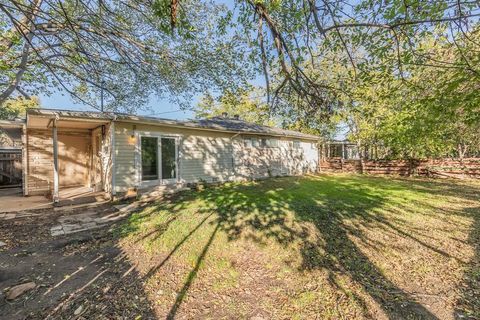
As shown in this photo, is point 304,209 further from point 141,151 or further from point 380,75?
point 141,151

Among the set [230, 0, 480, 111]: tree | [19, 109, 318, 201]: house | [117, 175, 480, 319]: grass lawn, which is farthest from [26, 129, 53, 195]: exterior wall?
[230, 0, 480, 111]: tree


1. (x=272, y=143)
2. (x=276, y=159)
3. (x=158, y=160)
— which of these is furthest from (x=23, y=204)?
(x=276, y=159)

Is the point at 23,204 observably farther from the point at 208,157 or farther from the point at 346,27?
the point at 346,27

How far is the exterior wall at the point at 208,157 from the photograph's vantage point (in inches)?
286

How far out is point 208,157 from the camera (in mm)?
9641

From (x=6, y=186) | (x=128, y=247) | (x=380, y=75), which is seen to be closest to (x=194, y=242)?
(x=128, y=247)

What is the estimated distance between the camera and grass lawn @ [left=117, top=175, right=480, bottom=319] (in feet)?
7.75

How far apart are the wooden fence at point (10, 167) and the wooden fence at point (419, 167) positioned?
61.5ft

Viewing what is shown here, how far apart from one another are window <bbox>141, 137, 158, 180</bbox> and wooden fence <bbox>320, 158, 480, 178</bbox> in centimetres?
1325

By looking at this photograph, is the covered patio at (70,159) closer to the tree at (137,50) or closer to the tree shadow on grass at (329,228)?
the tree at (137,50)

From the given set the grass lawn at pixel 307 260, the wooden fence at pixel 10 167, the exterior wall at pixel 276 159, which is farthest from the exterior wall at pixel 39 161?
the exterior wall at pixel 276 159

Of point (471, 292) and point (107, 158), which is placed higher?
point (107, 158)

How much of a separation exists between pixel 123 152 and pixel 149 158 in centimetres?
86

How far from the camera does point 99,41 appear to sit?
19.9 ft
